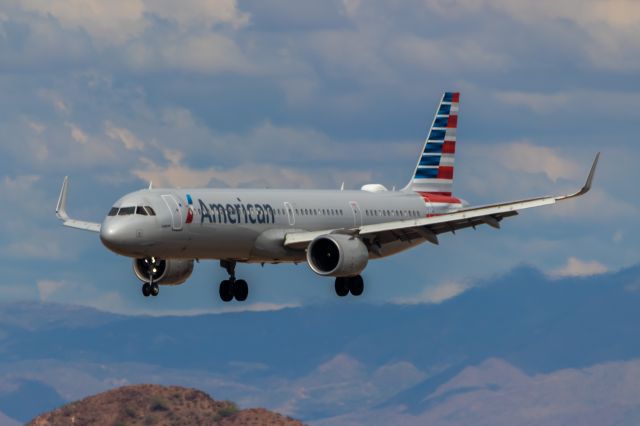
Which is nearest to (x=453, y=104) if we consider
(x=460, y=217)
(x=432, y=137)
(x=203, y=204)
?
(x=432, y=137)

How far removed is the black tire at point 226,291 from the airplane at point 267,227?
0.06m

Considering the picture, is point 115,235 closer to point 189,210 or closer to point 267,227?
point 189,210

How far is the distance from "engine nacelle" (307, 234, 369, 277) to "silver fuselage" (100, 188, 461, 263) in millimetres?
1982

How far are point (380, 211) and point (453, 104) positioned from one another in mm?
14618

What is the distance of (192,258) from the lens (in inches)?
3858

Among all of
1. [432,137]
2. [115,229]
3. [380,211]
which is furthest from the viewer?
[432,137]

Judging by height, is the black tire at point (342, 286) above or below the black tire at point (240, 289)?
below

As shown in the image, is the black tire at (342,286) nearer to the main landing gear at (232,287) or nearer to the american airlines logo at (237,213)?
the main landing gear at (232,287)

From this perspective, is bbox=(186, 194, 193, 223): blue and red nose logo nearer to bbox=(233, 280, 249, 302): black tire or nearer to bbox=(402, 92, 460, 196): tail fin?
bbox=(233, 280, 249, 302): black tire

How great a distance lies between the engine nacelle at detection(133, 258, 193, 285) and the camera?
335 ft

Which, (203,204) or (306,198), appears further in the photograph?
(306,198)

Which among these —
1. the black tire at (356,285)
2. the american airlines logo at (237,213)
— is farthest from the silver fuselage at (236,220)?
the black tire at (356,285)

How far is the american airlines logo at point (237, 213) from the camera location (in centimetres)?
9725

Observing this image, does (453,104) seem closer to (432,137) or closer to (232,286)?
(432,137)
